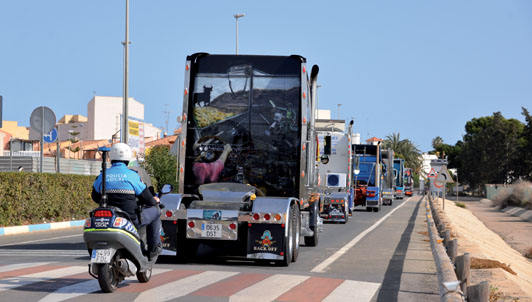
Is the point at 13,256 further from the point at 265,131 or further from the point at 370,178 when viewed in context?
the point at 370,178

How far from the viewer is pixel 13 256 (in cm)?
1457

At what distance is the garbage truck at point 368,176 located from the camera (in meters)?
40.3

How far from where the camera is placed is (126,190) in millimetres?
9680

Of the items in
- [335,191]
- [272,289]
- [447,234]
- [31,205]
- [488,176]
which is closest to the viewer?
[272,289]

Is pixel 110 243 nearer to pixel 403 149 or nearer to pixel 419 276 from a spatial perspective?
pixel 419 276

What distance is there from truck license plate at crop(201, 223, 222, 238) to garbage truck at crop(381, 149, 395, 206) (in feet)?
115

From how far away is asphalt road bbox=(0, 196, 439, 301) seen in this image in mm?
9657

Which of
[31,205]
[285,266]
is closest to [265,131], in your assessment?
[285,266]

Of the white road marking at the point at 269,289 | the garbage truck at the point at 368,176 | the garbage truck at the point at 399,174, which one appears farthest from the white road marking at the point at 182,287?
the garbage truck at the point at 399,174

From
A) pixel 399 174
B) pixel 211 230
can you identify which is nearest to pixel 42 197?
pixel 211 230

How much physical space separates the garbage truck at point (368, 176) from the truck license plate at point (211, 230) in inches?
1067

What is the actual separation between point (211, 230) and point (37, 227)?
12.7 m

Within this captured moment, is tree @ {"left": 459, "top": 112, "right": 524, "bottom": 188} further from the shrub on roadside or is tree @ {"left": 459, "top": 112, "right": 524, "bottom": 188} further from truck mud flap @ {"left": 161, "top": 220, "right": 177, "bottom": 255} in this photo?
truck mud flap @ {"left": 161, "top": 220, "right": 177, "bottom": 255}

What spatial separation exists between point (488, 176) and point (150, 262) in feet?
277
